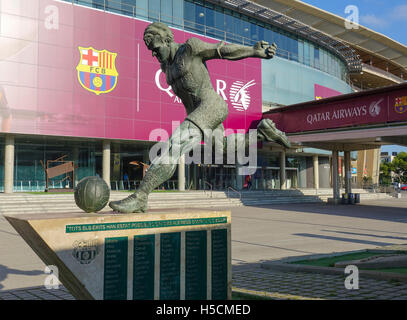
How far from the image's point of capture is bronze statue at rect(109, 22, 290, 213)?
3.92m

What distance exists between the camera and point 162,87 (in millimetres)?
30625

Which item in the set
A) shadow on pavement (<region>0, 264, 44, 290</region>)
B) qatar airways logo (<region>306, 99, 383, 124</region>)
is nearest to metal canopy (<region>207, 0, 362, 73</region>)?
qatar airways logo (<region>306, 99, 383, 124</region>)

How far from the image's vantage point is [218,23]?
3512cm

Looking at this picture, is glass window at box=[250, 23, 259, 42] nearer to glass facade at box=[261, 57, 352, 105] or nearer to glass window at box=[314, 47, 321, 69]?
glass facade at box=[261, 57, 352, 105]

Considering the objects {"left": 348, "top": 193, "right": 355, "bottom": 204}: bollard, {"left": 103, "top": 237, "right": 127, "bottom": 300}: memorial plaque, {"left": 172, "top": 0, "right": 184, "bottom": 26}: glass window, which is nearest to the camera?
{"left": 103, "top": 237, "right": 127, "bottom": 300}: memorial plaque

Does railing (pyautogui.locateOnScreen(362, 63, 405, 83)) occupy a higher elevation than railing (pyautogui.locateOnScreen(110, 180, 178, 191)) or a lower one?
higher

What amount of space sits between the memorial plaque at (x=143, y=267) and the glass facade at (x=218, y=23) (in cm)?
Answer: 2790

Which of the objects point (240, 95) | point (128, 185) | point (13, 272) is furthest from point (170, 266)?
point (240, 95)

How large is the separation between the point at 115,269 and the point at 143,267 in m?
0.26

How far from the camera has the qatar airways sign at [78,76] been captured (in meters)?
25.0

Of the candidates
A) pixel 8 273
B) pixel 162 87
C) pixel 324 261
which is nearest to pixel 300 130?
pixel 162 87

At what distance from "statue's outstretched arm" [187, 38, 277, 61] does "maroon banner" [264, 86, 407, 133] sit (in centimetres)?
1627

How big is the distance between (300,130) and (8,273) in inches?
753

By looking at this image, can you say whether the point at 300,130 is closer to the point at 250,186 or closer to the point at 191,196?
the point at 191,196
